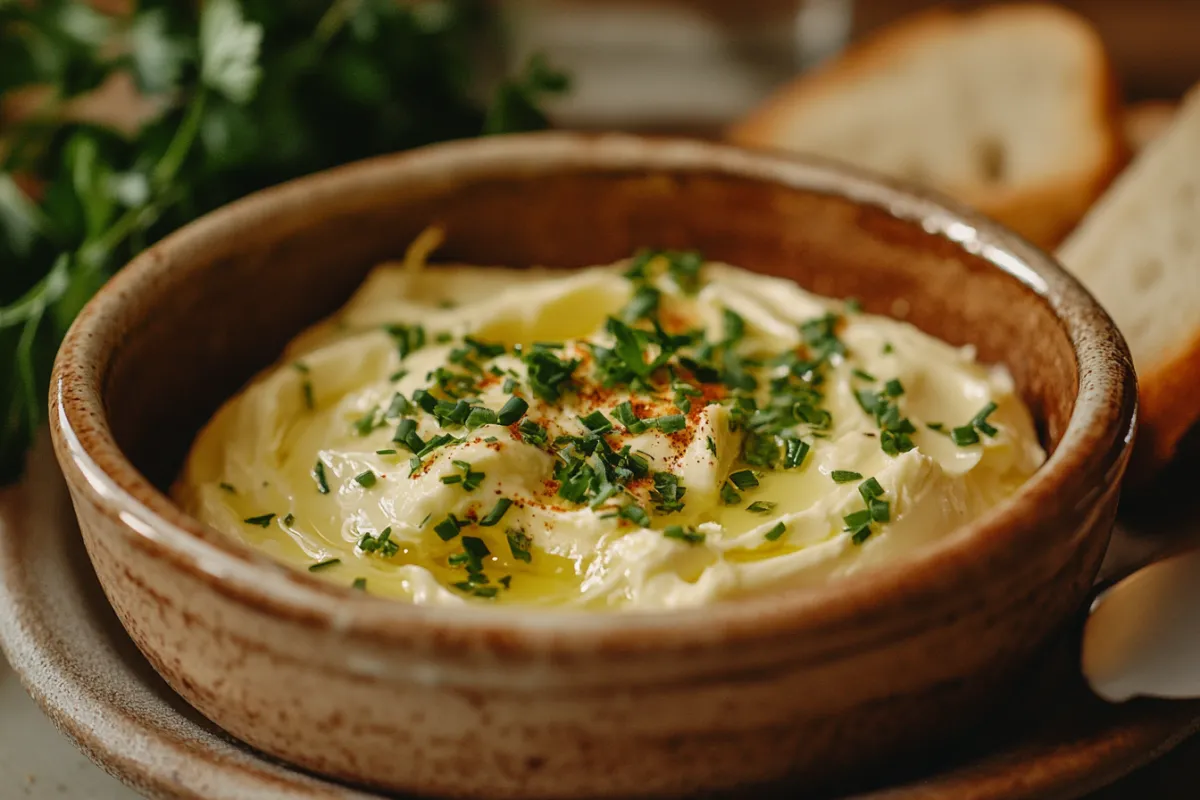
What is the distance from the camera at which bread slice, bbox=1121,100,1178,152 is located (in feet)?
11.9

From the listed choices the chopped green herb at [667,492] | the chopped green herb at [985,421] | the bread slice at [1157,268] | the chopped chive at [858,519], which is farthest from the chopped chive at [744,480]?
the bread slice at [1157,268]

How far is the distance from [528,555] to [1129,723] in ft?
2.99

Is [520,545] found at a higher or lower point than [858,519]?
lower

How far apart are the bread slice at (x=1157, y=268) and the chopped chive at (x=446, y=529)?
52.5 inches

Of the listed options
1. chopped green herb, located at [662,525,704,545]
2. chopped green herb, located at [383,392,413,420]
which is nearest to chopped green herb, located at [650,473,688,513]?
chopped green herb, located at [662,525,704,545]

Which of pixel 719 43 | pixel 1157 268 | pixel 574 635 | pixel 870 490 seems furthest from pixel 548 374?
pixel 719 43

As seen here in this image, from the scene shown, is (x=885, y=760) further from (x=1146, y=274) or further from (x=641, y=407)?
(x=1146, y=274)

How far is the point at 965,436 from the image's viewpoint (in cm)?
212

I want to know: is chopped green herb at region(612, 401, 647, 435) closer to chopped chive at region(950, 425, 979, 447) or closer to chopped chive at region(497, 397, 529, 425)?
chopped chive at region(497, 397, 529, 425)

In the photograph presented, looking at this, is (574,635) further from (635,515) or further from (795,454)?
(795,454)

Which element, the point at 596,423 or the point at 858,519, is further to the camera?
the point at 596,423

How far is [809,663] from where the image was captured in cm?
147

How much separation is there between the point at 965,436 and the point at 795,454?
1.01 feet

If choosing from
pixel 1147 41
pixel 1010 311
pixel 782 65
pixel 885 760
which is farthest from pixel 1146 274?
pixel 1147 41
